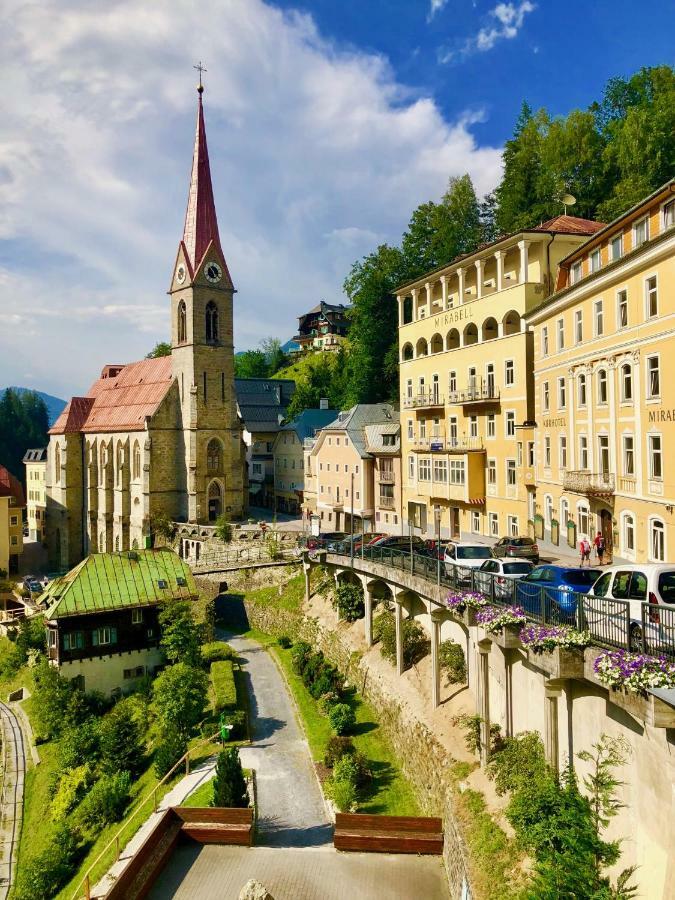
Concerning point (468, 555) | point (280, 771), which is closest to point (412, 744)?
point (280, 771)

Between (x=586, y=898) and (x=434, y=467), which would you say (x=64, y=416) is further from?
(x=586, y=898)

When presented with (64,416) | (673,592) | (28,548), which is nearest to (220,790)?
(673,592)

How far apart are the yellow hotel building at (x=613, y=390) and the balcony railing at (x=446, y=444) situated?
17.3 feet

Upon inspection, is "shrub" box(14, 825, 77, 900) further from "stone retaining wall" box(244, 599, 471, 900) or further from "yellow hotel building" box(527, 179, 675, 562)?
"yellow hotel building" box(527, 179, 675, 562)

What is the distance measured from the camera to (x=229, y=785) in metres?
21.4

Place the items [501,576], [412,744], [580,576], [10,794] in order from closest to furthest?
[501,576]
[580,576]
[412,744]
[10,794]

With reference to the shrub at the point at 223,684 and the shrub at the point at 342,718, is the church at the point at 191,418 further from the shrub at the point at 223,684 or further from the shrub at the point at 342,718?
the shrub at the point at 342,718

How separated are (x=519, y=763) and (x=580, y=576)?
5127mm

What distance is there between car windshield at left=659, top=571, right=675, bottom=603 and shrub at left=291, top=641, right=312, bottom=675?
23241 millimetres

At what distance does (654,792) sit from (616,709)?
171cm

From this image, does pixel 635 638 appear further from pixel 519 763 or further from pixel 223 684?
pixel 223 684

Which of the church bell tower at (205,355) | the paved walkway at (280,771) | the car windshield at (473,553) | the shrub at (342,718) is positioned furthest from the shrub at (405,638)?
the church bell tower at (205,355)

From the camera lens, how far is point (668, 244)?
21109 millimetres

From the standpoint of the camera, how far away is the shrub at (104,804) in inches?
978
